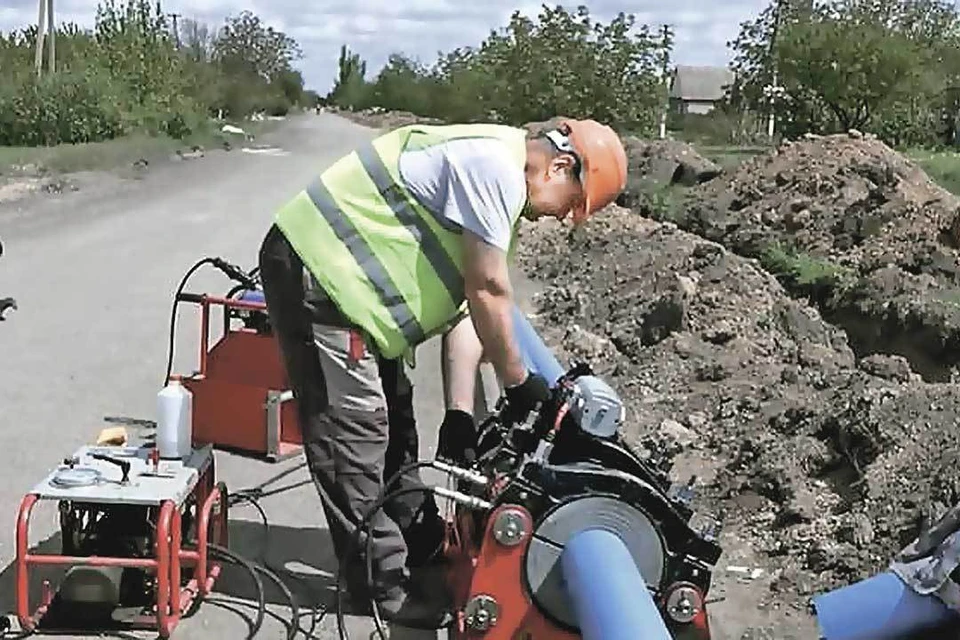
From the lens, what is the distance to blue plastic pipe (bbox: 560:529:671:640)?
10.3 ft

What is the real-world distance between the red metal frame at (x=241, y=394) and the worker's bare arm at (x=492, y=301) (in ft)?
5.00

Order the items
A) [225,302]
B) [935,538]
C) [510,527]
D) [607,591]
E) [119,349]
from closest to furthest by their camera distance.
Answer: [607,591]
[935,538]
[510,527]
[225,302]
[119,349]

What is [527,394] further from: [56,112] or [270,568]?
[56,112]

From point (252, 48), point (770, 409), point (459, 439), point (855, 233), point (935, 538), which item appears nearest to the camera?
Answer: point (935, 538)

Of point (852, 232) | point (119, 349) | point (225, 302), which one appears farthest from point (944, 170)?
point (225, 302)

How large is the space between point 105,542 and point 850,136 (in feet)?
45.6

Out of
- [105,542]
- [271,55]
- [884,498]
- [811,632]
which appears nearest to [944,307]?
[884,498]

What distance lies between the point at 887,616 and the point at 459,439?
1739 millimetres

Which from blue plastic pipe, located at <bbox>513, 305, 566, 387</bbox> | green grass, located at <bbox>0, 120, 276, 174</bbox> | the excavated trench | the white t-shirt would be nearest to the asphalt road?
blue plastic pipe, located at <bbox>513, 305, 566, 387</bbox>

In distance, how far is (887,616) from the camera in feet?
11.3

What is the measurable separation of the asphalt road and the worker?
0.63 m

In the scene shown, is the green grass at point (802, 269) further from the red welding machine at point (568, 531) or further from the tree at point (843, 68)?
the tree at point (843, 68)

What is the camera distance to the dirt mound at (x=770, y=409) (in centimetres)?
509

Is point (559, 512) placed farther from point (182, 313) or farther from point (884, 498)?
point (182, 313)
